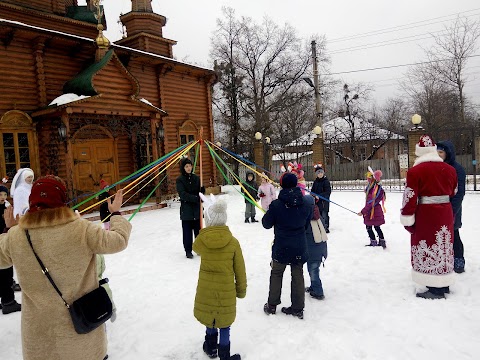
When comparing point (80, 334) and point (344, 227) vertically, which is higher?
point (80, 334)

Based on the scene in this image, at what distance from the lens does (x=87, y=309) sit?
2.26 metres

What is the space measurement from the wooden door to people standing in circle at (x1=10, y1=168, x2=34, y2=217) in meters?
7.73

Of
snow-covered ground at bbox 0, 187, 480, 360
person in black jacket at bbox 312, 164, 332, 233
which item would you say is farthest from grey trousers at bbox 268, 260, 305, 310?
person in black jacket at bbox 312, 164, 332, 233

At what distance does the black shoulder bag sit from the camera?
221 cm

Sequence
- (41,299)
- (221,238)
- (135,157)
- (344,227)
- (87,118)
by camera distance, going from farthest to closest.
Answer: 1. (135,157)
2. (87,118)
3. (344,227)
4. (221,238)
5. (41,299)

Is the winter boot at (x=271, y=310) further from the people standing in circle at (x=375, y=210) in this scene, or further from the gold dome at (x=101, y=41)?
the gold dome at (x=101, y=41)

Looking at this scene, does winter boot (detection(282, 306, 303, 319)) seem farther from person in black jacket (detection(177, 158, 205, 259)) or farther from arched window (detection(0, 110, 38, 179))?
arched window (detection(0, 110, 38, 179))

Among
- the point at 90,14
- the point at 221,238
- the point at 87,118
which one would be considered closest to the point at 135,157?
the point at 87,118

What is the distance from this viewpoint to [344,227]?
8.94 m

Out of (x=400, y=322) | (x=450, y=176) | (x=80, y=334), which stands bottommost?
(x=400, y=322)

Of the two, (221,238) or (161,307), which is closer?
(221,238)

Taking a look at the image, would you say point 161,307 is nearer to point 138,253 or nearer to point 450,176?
point 138,253

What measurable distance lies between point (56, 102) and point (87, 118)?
5.13 feet

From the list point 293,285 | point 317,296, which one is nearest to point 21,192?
point 293,285
